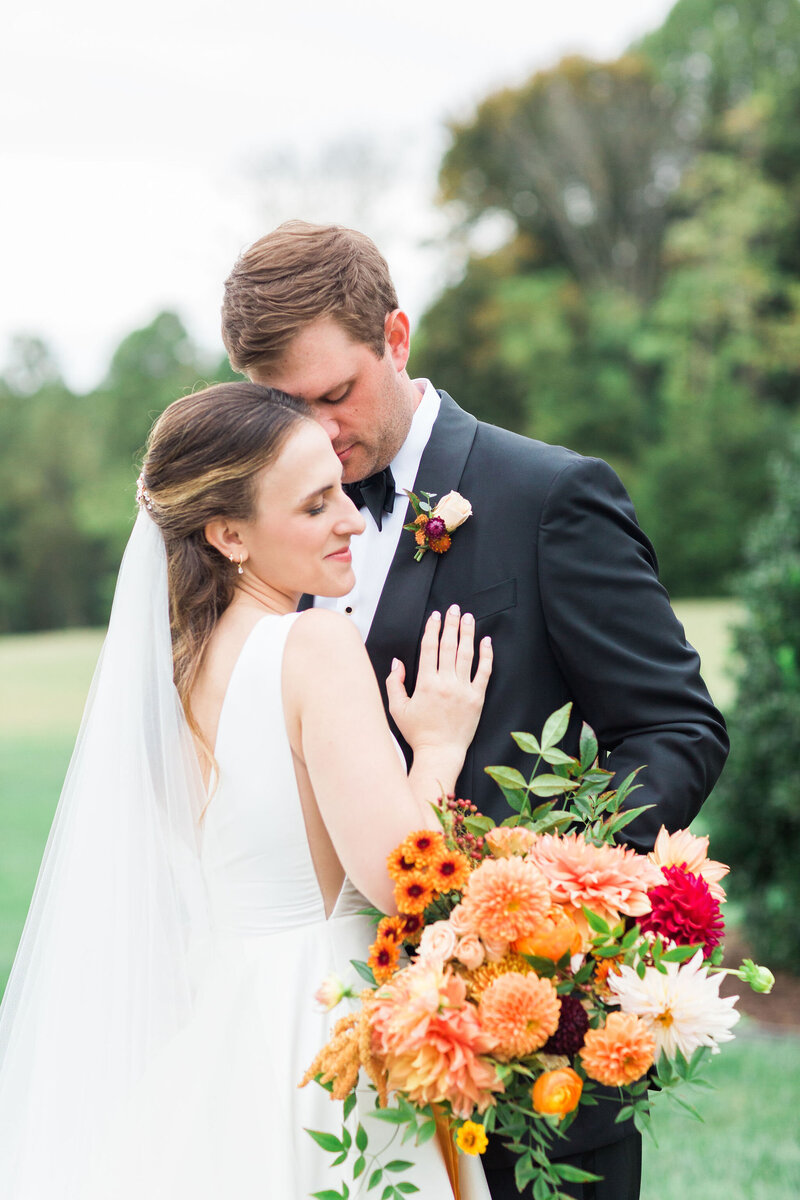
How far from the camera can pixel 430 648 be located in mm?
2602

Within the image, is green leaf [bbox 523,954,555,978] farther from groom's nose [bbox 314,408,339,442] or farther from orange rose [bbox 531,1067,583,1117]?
groom's nose [bbox 314,408,339,442]

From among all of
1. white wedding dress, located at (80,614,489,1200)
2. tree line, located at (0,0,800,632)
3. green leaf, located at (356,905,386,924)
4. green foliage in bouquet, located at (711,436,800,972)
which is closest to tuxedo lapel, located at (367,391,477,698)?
white wedding dress, located at (80,614,489,1200)

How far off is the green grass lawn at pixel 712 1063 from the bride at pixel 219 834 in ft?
2.60

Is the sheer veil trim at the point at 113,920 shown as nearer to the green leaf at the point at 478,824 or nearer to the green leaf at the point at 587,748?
the green leaf at the point at 478,824

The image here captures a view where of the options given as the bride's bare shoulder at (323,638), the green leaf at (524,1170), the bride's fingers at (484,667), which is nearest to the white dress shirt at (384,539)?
the bride's fingers at (484,667)

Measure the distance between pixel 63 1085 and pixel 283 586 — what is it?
1.13m

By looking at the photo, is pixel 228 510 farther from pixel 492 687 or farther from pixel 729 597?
pixel 729 597

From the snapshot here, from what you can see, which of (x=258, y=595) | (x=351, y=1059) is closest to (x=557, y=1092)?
(x=351, y=1059)

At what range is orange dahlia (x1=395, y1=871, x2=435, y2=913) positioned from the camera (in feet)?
6.56

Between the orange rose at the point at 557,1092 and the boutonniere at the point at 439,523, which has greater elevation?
the boutonniere at the point at 439,523

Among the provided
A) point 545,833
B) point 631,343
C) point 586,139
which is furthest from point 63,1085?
point 586,139

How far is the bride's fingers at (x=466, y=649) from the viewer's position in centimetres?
256

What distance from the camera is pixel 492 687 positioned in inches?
103

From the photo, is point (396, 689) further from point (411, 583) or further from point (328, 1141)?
point (328, 1141)
